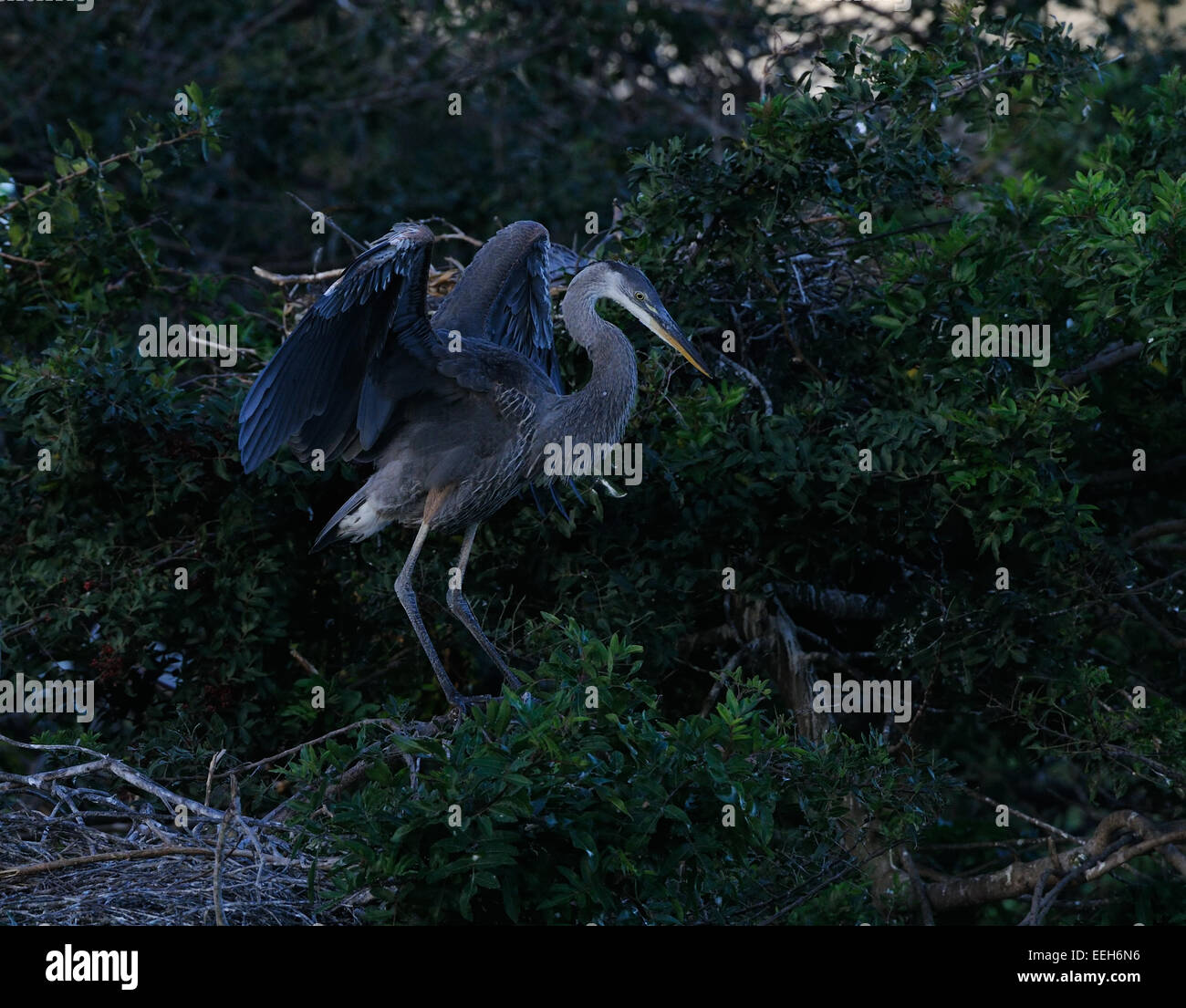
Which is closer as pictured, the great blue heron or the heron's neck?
the great blue heron

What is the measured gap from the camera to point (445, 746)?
3785mm

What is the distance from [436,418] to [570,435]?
21.9 inches

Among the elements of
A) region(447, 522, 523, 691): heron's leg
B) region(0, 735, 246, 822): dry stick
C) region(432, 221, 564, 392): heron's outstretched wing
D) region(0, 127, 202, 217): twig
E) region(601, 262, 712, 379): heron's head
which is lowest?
region(0, 735, 246, 822): dry stick

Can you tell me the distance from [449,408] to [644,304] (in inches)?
32.4

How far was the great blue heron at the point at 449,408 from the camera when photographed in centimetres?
532

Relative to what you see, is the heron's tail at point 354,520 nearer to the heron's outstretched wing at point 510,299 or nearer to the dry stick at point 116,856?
the heron's outstretched wing at point 510,299

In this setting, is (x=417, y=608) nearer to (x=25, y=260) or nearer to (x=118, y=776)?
(x=118, y=776)

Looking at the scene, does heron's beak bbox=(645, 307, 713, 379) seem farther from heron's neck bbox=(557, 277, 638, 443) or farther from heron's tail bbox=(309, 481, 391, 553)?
heron's tail bbox=(309, 481, 391, 553)

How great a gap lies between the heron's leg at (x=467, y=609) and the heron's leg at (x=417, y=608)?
0.45 ft

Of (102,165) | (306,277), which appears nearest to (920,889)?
(306,277)

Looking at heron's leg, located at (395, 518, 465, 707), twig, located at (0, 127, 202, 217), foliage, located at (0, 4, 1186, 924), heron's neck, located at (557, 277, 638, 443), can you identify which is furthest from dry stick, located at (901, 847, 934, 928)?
twig, located at (0, 127, 202, 217)

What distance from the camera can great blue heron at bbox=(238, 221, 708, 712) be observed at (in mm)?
5316

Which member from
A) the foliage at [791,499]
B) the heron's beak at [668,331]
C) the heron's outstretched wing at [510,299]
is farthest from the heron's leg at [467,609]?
the heron's beak at [668,331]

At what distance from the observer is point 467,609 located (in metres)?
5.56
